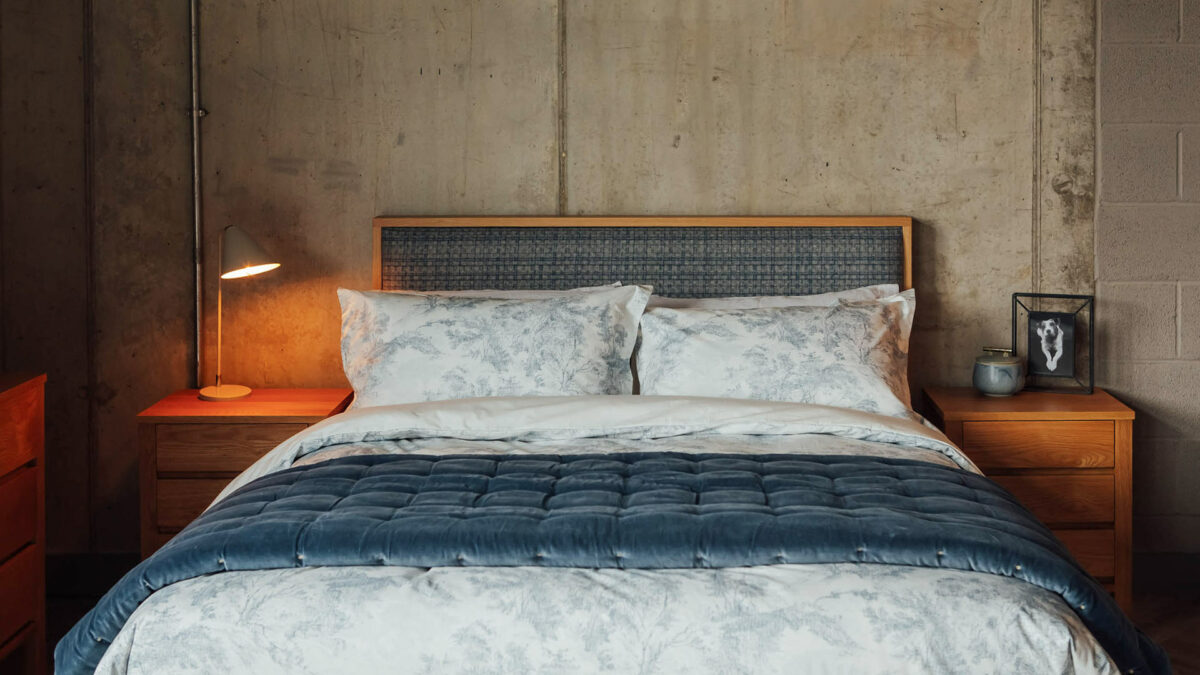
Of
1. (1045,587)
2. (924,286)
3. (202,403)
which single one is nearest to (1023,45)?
(924,286)

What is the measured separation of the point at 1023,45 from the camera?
3.67m

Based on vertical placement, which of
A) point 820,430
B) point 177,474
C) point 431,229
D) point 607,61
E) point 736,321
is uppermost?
point 607,61

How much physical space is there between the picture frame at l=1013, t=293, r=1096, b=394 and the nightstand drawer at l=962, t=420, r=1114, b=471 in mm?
283

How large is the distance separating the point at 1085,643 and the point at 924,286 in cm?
209

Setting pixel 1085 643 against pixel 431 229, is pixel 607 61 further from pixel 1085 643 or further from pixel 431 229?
pixel 1085 643

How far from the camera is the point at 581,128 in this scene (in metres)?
3.71

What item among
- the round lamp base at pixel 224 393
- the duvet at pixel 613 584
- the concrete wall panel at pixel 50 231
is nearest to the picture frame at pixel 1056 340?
the duvet at pixel 613 584

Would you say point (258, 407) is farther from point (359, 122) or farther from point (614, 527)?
point (614, 527)

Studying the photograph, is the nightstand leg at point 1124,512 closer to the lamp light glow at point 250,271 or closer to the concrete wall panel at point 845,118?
the concrete wall panel at point 845,118

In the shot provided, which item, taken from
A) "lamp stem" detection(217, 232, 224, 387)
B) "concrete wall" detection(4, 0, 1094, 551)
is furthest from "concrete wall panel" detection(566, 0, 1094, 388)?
"lamp stem" detection(217, 232, 224, 387)

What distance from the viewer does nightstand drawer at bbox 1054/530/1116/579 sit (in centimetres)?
339

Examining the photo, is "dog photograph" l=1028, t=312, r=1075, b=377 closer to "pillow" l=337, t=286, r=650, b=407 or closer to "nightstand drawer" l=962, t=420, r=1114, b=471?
"nightstand drawer" l=962, t=420, r=1114, b=471

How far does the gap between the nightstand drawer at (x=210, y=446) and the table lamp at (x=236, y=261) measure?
0.20 m

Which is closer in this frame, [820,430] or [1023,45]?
[820,430]
